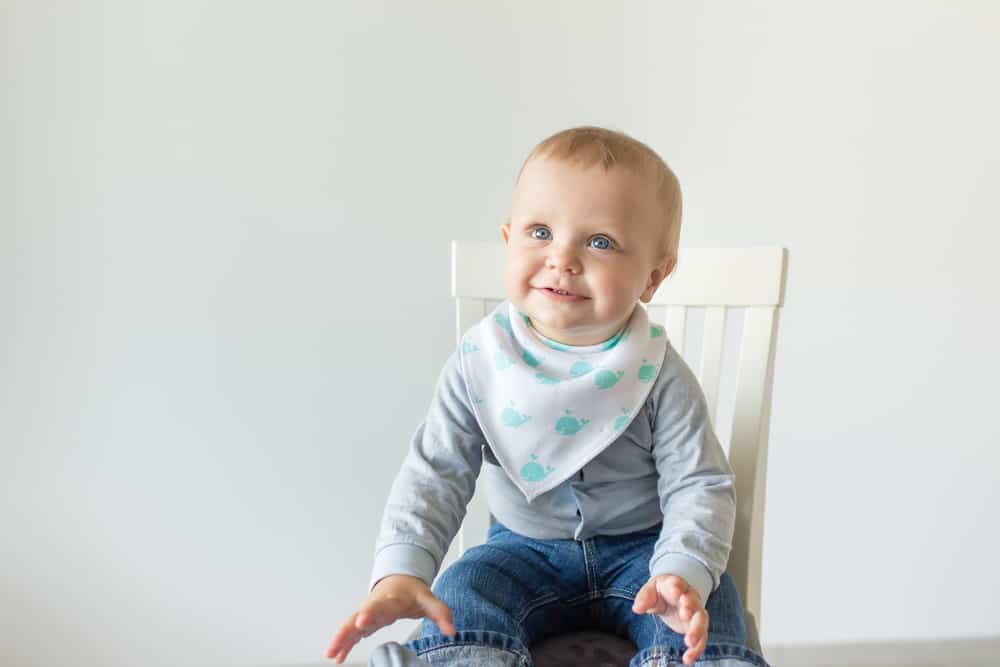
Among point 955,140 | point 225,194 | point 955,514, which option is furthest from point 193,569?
point 955,140

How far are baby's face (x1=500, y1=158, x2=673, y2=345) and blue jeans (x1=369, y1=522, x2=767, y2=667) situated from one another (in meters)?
0.24

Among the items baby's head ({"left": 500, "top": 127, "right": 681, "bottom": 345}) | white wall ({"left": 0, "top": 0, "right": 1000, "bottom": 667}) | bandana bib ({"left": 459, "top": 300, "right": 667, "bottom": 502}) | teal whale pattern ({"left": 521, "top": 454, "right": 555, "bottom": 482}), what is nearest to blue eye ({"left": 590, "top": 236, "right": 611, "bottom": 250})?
baby's head ({"left": 500, "top": 127, "right": 681, "bottom": 345})

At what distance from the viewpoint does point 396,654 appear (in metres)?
0.71

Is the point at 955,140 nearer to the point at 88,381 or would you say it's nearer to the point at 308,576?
the point at 308,576

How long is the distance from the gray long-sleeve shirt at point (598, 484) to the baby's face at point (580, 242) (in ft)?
0.35

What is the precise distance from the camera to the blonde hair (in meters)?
0.84

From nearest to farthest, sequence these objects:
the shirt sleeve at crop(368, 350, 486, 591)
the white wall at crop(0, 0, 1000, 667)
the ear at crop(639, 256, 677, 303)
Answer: the shirt sleeve at crop(368, 350, 486, 591) → the ear at crop(639, 256, 677, 303) → the white wall at crop(0, 0, 1000, 667)

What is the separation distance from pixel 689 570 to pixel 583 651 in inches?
6.1

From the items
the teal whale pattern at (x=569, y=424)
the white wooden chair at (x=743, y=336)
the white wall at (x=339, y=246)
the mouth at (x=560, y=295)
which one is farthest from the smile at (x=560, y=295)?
the white wall at (x=339, y=246)

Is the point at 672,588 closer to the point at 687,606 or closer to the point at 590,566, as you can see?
the point at 687,606

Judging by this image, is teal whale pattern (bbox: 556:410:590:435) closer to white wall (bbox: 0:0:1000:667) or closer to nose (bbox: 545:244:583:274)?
nose (bbox: 545:244:583:274)

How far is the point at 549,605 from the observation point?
2.86ft

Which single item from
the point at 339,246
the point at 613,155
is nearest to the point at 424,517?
the point at 613,155

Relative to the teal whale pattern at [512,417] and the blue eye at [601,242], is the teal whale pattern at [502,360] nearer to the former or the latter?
the teal whale pattern at [512,417]
